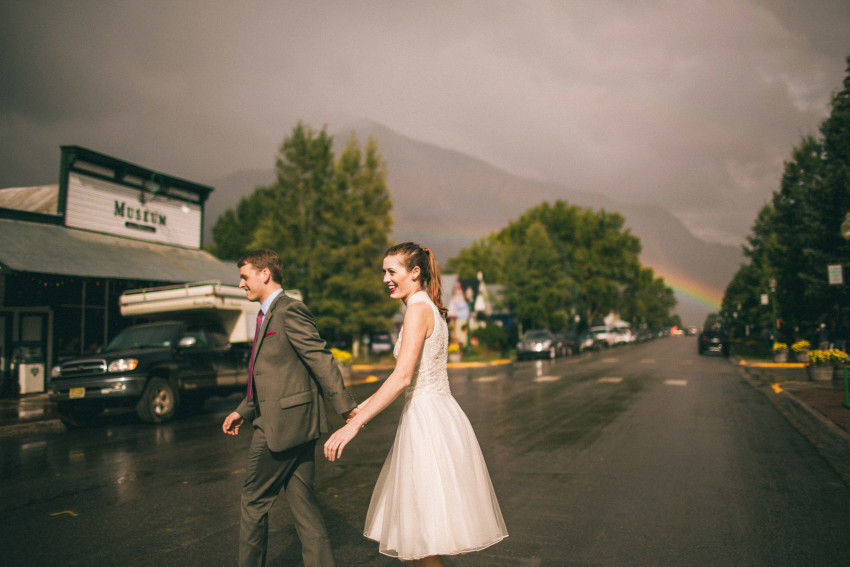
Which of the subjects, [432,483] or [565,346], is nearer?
[432,483]

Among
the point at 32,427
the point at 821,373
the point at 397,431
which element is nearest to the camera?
the point at 397,431

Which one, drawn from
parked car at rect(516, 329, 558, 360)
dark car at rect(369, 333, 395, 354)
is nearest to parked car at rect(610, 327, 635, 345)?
parked car at rect(516, 329, 558, 360)

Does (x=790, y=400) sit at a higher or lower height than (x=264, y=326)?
lower

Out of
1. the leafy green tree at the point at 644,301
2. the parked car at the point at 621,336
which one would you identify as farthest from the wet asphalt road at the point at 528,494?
the leafy green tree at the point at 644,301

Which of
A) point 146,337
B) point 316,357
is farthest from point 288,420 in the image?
point 146,337

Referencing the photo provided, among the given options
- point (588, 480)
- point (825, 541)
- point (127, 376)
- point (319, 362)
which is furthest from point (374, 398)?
point (127, 376)

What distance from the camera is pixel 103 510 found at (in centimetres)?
557

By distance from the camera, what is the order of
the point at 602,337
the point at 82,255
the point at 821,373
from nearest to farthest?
the point at 821,373
the point at 82,255
the point at 602,337

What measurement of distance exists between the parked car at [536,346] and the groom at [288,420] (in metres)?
35.6

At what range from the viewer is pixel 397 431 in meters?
3.23

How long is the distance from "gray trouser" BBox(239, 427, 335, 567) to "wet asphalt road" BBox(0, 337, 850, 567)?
871mm

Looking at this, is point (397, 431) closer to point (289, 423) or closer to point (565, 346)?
point (289, 423)

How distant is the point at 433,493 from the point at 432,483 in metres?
0.05

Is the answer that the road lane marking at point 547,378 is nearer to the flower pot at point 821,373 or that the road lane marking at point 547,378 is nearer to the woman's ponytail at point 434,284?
the flower pot at point 821,373
